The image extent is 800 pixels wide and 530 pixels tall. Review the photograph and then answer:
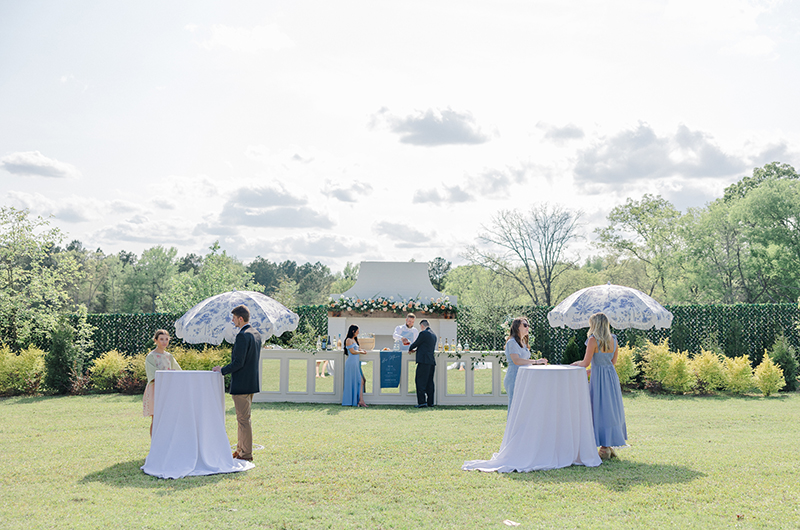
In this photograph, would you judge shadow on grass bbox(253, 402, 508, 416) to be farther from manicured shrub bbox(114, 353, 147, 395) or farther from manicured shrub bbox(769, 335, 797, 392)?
manicured shrub bbox(769, 335, 797, 392)

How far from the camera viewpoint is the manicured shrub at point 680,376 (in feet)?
48.9

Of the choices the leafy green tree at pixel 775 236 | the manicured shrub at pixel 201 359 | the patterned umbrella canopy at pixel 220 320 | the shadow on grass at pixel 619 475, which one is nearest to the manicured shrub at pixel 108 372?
the manicured shrub at pixel 201 359

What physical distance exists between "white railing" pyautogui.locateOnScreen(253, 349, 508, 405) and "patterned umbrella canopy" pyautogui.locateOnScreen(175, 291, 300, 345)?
4.92 feet

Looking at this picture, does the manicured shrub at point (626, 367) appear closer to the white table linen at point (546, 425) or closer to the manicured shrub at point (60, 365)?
the white table linen at point (546, 425)

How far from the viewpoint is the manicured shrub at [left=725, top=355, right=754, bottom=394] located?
48.8ft

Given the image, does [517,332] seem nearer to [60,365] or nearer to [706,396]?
[706,396]

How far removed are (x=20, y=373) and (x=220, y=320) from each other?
23.6ft

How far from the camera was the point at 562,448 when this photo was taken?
6906 mm

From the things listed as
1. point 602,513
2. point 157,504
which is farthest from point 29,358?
point 602,513

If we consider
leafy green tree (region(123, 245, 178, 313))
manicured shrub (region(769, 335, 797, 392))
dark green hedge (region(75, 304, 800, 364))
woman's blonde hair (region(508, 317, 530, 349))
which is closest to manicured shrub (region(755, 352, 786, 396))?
manicured shrub (region(769, 335, 797, 392))

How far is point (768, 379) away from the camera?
14578mm

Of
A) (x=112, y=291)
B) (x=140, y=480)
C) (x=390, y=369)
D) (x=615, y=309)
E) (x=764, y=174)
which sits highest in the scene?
(x=764, y=174)

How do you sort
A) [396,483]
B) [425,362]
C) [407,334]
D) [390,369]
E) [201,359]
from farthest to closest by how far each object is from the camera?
[201,359], [407,334], [390,369], [425,362], [396,483]

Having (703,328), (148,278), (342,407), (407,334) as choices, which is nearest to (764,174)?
(703,328)
